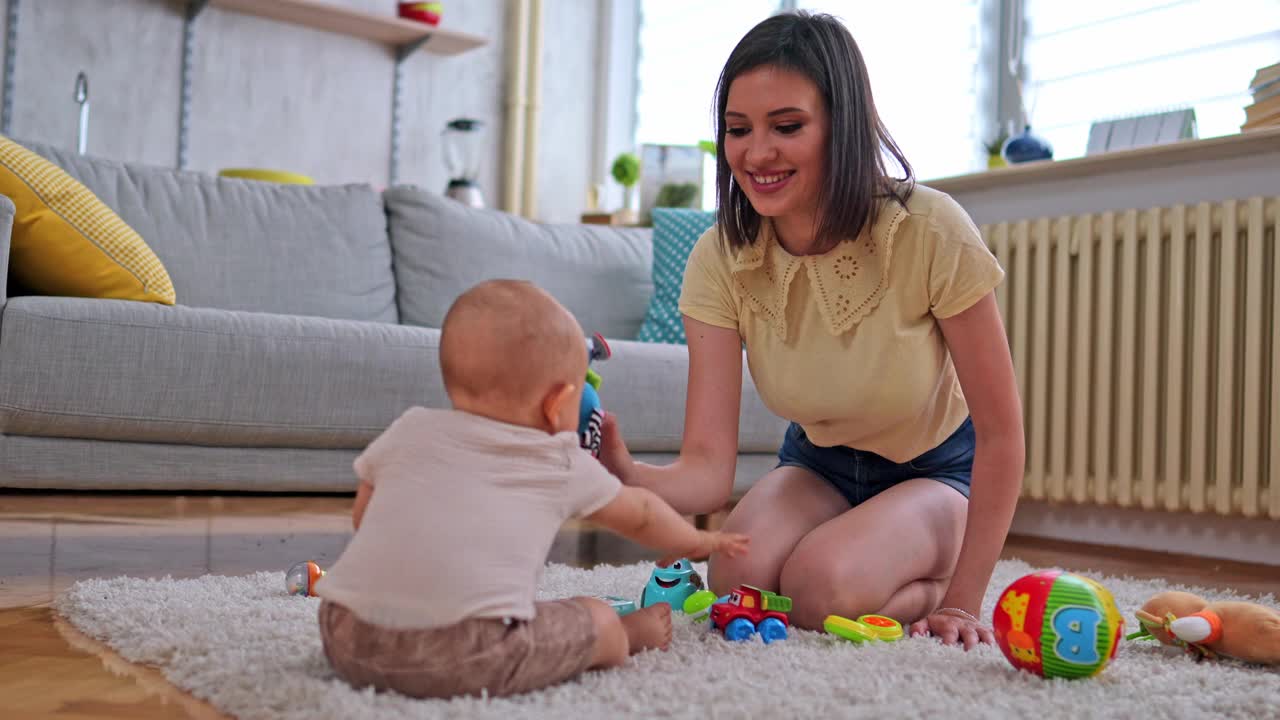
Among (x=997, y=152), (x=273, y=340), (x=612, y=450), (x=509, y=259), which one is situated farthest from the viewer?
(x=997, y=152)

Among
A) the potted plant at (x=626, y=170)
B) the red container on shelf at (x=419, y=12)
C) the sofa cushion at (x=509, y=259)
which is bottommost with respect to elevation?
the sofa cushion at (x=509, y=259)

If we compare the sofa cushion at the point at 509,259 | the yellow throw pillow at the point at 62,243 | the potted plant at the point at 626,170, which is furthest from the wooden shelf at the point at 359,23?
the yellow throw pillow at the point at 62,243

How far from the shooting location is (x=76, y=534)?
5.96ft

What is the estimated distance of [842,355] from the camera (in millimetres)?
1459

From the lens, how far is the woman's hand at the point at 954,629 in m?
1.28

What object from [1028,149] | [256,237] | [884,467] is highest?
[1028,149]

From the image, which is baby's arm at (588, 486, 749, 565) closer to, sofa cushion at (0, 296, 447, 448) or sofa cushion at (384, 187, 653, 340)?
sofa cushion at (0, 296, 447, 448)

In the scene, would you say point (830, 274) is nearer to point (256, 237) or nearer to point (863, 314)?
point (863, 314)

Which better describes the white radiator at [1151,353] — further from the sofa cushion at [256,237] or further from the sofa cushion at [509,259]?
the sofa cushion at [256,237]

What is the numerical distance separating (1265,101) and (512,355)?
2.27m

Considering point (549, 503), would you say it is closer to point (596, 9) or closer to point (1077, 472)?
point (1077, 472)

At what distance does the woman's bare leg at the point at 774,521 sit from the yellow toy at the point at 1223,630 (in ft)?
1.45

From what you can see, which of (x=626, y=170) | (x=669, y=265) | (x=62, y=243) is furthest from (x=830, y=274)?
(x=626, y=170)

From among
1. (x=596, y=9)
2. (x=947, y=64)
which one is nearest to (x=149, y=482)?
(x=947, y=64)
